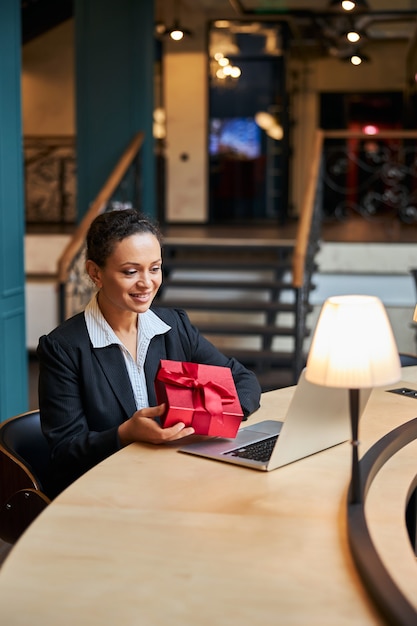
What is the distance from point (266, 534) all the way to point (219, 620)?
37 cm

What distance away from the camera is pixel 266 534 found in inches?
69.2


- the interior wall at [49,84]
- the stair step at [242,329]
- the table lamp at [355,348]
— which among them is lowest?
the stair step at [242,329]

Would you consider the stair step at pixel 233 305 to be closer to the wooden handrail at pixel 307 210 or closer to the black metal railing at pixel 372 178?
the wooden handrail at pixel 307 210

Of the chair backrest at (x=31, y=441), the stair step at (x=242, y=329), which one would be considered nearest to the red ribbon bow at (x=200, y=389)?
the chair backrest at (x=31, y=441)

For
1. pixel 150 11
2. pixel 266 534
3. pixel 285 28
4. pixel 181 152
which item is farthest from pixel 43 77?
pixel 266 534

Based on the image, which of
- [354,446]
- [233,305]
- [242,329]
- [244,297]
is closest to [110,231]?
[354,446]

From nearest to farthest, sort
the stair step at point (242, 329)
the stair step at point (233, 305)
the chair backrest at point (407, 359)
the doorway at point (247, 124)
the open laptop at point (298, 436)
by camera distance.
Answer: the open laptop at point (298, 436) < the chair backrest at point (407, 359) < the stair step at point (242, 329) < the stair step at point (233, 305) < the doorway at point (247, 124)

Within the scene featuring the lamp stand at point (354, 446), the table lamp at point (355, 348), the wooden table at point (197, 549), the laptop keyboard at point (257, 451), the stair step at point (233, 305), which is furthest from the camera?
the stair step at point (233, 305)

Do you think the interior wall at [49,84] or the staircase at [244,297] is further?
the interior wall at [49,84]

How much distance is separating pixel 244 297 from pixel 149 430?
20.6 ft

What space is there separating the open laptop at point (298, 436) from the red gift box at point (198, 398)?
0.06 m

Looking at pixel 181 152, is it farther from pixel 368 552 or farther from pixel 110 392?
pixel 368 552

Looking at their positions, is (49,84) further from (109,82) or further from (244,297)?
(244,297)

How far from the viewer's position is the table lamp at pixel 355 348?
5.62 feet
